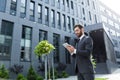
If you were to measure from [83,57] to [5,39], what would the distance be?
1458 cm

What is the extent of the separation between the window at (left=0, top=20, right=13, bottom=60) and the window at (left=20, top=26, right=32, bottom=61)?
5.07 feet

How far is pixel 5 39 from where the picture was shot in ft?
53.7

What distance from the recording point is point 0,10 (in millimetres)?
16547

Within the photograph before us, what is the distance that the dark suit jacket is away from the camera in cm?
298

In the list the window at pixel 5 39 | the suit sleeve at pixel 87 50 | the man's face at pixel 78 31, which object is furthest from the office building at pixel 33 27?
the suit sleeve at pixel 87 50

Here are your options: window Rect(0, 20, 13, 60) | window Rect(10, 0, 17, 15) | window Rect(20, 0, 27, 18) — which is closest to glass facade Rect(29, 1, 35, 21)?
window Rect(20, 0, 27, 18)

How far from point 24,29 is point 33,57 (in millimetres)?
3391

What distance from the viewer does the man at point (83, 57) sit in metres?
2.96

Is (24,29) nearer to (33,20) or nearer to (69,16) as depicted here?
(33,20)

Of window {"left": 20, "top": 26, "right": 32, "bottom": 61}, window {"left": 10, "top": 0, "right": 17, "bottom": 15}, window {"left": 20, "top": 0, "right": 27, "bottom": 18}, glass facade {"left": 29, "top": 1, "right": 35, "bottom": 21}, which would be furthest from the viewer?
glass facade {"left": 29, "top": 1, "right": 35, "bottom": 21}

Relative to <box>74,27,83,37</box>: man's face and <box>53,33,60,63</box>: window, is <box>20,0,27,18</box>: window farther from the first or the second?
<box>74,27,83,37</box>: man's face

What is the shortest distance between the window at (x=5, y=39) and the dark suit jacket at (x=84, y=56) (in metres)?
13.8

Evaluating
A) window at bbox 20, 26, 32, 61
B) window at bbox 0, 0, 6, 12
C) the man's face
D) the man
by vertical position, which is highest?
window at bbox 0, 0, 6, 12

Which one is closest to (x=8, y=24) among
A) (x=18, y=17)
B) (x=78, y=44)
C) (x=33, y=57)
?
(x=18, y=17)
